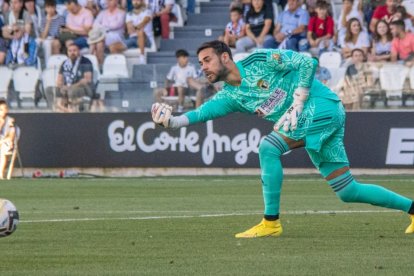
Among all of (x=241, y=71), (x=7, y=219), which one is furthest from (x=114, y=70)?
(x=7, y=219)

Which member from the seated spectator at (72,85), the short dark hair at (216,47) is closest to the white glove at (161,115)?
the short dark hair at (216,47)

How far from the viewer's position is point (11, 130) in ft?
79.9

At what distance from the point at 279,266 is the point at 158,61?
1811 centimetres

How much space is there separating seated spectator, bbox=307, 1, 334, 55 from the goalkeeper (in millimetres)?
13767

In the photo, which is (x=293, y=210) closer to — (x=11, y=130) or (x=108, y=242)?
(x=108, y=242)

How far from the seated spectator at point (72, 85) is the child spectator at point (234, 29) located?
314cm

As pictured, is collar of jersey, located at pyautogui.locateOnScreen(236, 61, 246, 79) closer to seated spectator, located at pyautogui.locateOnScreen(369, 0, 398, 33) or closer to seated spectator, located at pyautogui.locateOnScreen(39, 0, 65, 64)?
seated spectator, located at pyautogui.locateOnScreen(369, 0, 398, 33)

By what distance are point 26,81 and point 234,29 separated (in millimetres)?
4552

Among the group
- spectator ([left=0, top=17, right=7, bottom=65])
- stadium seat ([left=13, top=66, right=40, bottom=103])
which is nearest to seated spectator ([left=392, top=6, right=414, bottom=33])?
stadium seat ([left=13, top=66, right=40, bottom=103])

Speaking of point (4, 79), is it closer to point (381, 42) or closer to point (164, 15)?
point (164, 15)

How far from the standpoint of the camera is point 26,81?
25.2 m

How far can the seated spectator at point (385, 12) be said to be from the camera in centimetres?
2480

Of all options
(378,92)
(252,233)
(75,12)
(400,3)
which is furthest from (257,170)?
(252,233)

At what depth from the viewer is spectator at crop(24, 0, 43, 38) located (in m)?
28.2
